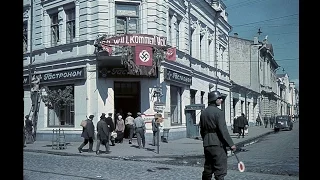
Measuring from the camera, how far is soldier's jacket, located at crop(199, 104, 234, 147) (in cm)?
575

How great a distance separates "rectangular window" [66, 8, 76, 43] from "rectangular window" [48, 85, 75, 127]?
234 centimetres

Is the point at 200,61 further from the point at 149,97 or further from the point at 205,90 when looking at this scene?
the point at 149,97

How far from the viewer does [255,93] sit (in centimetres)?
1148

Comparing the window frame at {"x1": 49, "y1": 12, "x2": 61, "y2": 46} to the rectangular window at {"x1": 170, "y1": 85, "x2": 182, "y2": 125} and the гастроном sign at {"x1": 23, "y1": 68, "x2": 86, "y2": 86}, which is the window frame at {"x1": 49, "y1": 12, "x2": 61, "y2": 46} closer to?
the гастроном sign at {"x1": 23, "y1": 68, "x2": 86, "y2": 86}

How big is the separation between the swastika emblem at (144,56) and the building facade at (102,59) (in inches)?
11.9

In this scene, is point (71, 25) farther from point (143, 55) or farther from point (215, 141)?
point (215, 141)

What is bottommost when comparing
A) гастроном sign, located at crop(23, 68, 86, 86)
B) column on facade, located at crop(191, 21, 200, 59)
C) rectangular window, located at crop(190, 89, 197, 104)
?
rectangular window, located at crop(190, 89, 197, 104)

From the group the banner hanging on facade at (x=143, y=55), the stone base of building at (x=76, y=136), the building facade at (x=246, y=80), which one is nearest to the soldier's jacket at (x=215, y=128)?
the building facade at (x=246, y=80)

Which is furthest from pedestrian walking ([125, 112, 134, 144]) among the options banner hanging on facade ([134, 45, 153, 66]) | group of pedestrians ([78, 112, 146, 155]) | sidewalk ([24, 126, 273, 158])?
banner hanging on facade ([134, 45, 153, 66])

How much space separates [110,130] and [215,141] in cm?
1038

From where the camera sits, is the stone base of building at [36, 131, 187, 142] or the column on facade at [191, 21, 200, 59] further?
the column on facade at [191, 21, 200, 59]

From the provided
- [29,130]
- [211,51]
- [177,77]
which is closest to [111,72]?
[177,77]

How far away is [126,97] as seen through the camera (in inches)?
708
